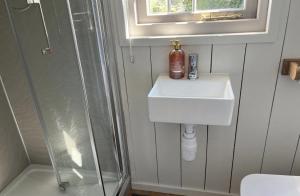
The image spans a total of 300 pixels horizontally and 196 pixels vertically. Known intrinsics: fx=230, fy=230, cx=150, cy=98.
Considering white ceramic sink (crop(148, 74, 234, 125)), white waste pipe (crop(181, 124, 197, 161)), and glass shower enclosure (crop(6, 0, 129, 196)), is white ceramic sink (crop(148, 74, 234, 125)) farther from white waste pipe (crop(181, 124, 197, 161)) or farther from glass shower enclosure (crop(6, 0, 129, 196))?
glass shower enclosure (crop(6, 0, 129, 196))

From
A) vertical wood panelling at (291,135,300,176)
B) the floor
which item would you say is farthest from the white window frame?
the floor

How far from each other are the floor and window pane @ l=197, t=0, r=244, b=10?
1233 millimetres

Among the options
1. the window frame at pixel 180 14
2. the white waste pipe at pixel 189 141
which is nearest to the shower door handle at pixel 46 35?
the window frame at pixel 180 14

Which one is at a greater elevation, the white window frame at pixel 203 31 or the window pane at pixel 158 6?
the window pane at pixel 158 6

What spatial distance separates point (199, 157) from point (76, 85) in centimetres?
91

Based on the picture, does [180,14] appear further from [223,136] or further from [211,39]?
[223,136]

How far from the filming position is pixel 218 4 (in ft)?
4.16

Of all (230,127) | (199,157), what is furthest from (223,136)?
(199,157)

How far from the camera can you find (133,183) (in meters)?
1.75

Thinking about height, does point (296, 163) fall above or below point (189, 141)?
below

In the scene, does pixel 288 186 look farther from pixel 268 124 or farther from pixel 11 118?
pixel 11 118

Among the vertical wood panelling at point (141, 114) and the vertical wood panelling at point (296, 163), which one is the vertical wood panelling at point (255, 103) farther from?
the vertical wood panelling at point (141, 114)

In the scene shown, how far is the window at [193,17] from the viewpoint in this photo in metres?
1.22

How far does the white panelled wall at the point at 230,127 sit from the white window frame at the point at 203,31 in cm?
3
